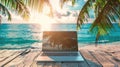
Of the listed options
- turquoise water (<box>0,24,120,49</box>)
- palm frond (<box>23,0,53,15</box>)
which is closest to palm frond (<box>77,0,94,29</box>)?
palm frond (<box>23,0,53,15</box>)

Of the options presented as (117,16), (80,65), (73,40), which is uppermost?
(117,16)

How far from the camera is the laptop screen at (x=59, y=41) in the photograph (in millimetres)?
5344

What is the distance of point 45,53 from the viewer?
5238 millimetres

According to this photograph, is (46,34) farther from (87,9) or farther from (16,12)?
(87,9)

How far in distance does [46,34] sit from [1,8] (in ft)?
3.37

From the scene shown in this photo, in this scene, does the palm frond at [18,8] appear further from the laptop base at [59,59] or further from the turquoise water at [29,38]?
the turquoise water at [29,38]

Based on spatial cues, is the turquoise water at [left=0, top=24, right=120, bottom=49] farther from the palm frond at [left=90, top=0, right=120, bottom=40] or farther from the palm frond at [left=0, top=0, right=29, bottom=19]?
the palm frond at [left=90, top=0, right=120, bottom=40]

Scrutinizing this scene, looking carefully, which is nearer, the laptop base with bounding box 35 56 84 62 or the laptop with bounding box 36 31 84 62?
the laptop base with bounding box 35 56 84 62

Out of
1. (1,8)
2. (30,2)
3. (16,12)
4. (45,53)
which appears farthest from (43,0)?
(1,8)

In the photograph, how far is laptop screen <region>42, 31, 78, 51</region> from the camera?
5344 millimetres

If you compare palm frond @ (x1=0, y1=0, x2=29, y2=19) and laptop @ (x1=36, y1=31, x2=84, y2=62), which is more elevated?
palm frond @ (x1=0, y1=0, x2=29, y2=19)

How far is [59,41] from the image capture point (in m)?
5.38

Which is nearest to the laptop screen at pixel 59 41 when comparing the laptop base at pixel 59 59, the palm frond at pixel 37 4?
the laptop base at pixel 59 59

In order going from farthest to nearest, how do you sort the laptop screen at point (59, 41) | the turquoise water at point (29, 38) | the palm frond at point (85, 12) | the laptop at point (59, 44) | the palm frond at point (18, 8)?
the turquoise water at point (29, 38) → the palm frond at point (85, 12) → the laptop screen at point (59, 41) → the laptop at point (59, 44) → the palm frond at point (18, 8)
